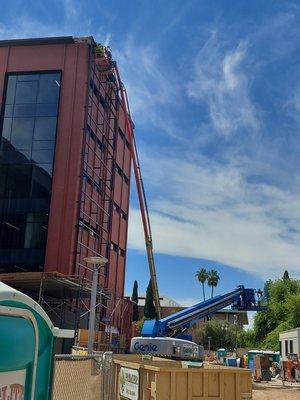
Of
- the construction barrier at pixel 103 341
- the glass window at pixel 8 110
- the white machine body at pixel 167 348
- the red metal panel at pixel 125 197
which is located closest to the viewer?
the white machine body at pixel 167 348

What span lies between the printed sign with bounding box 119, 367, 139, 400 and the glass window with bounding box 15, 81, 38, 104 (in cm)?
2972

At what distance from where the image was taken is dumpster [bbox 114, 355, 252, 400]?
10.5 metres

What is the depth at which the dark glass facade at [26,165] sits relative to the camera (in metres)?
34.9

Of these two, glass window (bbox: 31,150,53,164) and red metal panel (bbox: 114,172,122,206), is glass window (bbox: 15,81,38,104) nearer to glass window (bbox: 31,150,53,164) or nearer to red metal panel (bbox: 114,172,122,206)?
glass window (bbox: 31,150,53,164)

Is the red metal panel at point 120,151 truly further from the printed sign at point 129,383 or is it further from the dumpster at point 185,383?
the dumpster at point 185,383

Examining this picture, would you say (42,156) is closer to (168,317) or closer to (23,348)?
(168,317)

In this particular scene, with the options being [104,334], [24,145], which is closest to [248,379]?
[104,334]

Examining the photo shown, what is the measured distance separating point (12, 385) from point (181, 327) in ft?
95.4

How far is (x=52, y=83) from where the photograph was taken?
38125mm

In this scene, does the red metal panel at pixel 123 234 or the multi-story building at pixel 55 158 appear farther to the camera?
the red metal panel at pixel 123 234

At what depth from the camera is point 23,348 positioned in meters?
4.23

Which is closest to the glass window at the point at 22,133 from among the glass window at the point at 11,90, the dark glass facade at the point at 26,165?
the dark glass facade at the point at 26,165

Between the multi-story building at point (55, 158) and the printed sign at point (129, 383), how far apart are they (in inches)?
867

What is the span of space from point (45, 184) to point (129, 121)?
14.2 metres
